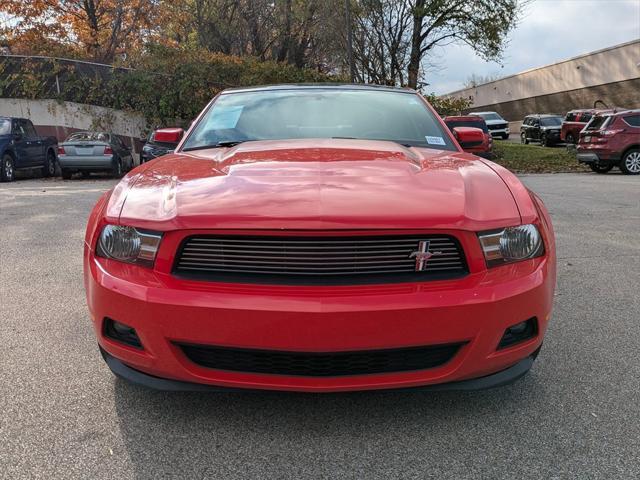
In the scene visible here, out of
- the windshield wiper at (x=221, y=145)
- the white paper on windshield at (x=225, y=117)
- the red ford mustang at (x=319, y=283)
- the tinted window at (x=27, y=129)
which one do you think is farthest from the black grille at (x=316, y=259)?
the tinted window at (x=27, y=129)

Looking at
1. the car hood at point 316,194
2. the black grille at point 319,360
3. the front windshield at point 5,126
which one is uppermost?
the front windshield at point 5,126

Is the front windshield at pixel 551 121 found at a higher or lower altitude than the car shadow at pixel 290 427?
higher

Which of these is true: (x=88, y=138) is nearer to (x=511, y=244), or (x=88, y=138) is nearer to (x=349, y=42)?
(x=349, y=42)

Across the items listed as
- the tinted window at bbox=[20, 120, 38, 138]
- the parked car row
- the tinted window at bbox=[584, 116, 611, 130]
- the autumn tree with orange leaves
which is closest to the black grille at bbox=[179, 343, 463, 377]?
the parked car row

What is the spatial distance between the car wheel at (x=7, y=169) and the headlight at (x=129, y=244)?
14.3 m

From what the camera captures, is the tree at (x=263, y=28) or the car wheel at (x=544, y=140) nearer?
the tree at (x=263, y=28)

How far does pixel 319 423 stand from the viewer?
7.87ft

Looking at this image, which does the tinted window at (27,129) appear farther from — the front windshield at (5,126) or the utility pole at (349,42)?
the utility pole at (349,42)

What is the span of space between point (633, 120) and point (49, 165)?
53.6 ft

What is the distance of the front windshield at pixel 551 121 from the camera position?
28.4m

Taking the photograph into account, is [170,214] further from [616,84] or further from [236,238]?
[616,84]

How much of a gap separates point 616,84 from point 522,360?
125 feet

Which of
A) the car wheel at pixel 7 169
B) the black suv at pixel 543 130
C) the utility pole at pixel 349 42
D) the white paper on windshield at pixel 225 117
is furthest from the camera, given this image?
the black suv at pixel 543 130

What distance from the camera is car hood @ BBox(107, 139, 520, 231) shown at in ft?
7.11
